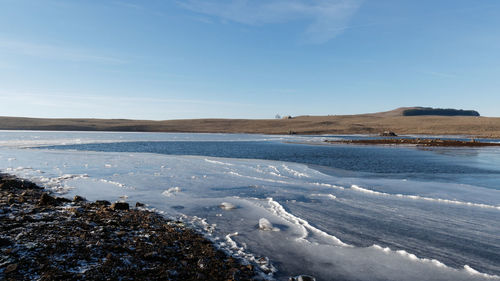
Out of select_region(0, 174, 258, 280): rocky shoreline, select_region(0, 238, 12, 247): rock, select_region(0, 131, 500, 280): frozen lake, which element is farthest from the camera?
select_region(0, 131, 500, 280): frozen lake

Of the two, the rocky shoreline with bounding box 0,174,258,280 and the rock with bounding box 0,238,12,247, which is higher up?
the rock with bounding box 0,238,12,247

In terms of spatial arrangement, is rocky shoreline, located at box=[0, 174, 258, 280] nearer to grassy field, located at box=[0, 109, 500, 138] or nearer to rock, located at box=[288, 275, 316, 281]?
rock, located at box=[288, 275, 316, 281]

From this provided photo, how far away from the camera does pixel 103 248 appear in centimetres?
604

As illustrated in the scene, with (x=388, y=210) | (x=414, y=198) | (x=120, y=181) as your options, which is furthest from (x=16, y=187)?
(x=414, y=198)

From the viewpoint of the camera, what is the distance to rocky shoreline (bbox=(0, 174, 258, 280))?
5.03 meters

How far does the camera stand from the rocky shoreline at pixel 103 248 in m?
5.03

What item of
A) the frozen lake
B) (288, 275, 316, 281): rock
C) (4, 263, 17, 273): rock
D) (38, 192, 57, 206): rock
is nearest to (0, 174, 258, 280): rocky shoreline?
(4, 263, 17, 273): rock

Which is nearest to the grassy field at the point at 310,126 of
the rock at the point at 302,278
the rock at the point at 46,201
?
the rock at the point at 46,201

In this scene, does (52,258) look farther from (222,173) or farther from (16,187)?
(222,173)

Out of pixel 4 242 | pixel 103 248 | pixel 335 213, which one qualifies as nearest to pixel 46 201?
pixel 4 242

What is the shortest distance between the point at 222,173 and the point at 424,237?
40.9 ft

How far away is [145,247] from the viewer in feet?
20.7

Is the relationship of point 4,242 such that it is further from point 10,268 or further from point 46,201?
point 46,201

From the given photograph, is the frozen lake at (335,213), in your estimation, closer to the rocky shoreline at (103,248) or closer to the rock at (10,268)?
the rocky shoreline at (103,248)
